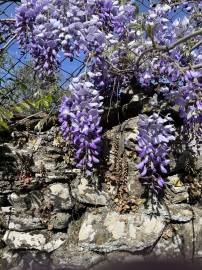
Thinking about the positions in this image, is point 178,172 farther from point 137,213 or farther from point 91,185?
point 91,185

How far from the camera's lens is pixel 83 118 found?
2.83m

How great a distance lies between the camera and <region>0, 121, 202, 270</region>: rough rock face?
2842mm

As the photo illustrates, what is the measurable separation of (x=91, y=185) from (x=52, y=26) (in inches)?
43.6

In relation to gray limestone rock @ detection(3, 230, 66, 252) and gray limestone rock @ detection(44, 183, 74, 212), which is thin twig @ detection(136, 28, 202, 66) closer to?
gray limestone rock @ detection(44, 183, 74, 212)

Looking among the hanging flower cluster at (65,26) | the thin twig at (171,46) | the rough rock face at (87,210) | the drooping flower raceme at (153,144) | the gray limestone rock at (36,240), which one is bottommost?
the gray limestone rock at (36,240)

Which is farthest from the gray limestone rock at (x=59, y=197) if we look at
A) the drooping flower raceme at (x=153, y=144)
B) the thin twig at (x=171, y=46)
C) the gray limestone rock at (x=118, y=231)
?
the thin twig at (x=171, y=46)

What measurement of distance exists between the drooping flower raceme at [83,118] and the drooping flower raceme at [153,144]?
0.29 m

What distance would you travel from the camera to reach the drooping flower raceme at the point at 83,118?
2.83m

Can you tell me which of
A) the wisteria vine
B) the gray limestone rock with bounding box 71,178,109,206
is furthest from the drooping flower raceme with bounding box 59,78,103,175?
the gray limestone rock with bounding box 71,178,109,206

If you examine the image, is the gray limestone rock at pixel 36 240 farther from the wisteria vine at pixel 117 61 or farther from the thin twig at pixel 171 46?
the thin twig at pixel 171 46

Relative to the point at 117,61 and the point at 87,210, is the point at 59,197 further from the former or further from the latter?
the point at 117,61

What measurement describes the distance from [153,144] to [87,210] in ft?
2.11

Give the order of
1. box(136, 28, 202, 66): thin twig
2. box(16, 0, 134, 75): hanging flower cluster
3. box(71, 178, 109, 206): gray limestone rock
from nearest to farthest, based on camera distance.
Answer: box(136, 28, 202, 66): thin twig → box(16, 0, 134, 75): hanging flower cluster → box(71, 178, 109, 206): gray limestone rock

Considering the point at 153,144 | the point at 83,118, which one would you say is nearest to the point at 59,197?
the point at 83,118
